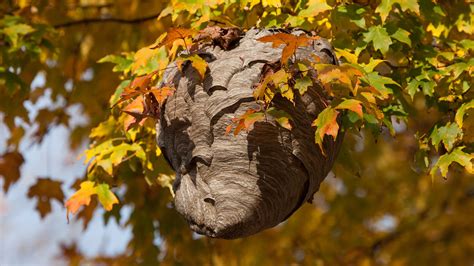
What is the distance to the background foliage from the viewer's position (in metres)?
4.65

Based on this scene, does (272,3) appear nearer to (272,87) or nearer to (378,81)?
(378,81)

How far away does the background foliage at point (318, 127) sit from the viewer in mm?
4652

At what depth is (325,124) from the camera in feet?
13.0

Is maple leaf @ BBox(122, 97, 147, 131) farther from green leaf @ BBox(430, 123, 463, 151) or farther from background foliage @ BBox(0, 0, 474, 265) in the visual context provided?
green leaf @ BBox(430, 123, 463, 151)

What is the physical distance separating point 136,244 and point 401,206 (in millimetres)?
4200

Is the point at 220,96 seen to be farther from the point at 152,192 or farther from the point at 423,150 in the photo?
the point at 152,192

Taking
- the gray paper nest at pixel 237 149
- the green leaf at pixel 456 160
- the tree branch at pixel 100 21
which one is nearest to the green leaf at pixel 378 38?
the gray paper nest at pixel 237 149

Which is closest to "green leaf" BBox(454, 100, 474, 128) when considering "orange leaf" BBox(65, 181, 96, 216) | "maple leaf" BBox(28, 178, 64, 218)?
"orange leaf" BBox(65, 181, 96, 216)

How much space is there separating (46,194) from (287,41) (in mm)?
3231

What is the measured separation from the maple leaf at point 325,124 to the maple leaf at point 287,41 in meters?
0.26

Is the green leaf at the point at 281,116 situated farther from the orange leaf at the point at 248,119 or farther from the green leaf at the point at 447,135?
the green leaf at the point at 447,135

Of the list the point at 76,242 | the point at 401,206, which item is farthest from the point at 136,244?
the point at 401,206

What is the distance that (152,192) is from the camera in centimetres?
677

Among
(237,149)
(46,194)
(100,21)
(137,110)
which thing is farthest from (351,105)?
(100,21)
